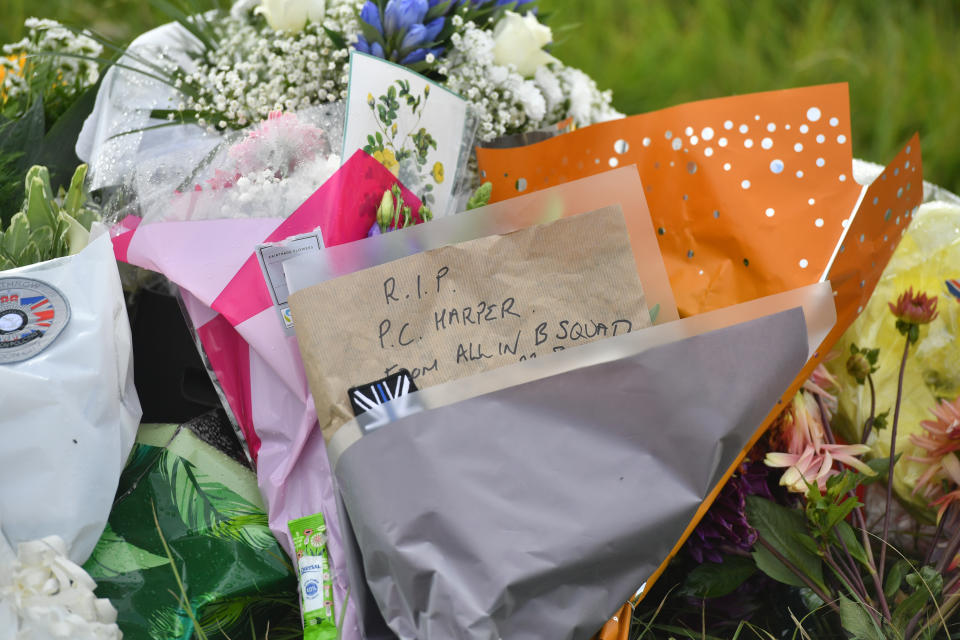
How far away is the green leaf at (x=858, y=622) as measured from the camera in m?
0.80

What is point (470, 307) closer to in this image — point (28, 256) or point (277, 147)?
point (277, 147)

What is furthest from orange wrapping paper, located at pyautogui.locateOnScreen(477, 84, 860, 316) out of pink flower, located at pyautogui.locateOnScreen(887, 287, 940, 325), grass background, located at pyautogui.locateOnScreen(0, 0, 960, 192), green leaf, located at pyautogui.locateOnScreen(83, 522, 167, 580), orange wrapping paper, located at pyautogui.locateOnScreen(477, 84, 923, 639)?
grass background, located at pyautogui.locateOnScreen(0, 0, 960, 192)

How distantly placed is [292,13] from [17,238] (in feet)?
1.70

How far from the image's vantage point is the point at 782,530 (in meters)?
0.91

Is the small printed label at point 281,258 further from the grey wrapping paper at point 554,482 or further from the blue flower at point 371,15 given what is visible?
the blue flower at point 371,15

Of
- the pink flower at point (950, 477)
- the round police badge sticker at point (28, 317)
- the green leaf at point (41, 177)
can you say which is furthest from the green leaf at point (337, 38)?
the pink flower at point (950, 477)

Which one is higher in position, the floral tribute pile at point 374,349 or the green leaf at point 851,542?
the floral tribute pile at point 374,349

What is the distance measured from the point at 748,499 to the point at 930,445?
22cm

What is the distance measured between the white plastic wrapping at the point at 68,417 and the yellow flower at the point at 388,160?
296 mm

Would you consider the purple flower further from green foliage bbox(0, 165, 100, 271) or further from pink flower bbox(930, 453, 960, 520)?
green foliage bbox(0, 165, 100, 271)

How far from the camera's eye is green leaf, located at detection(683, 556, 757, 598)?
943mm

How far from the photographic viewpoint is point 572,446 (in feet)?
2.39

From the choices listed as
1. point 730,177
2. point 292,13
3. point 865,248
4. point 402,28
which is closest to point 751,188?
point 730,177

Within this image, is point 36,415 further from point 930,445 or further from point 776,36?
point 776,36
